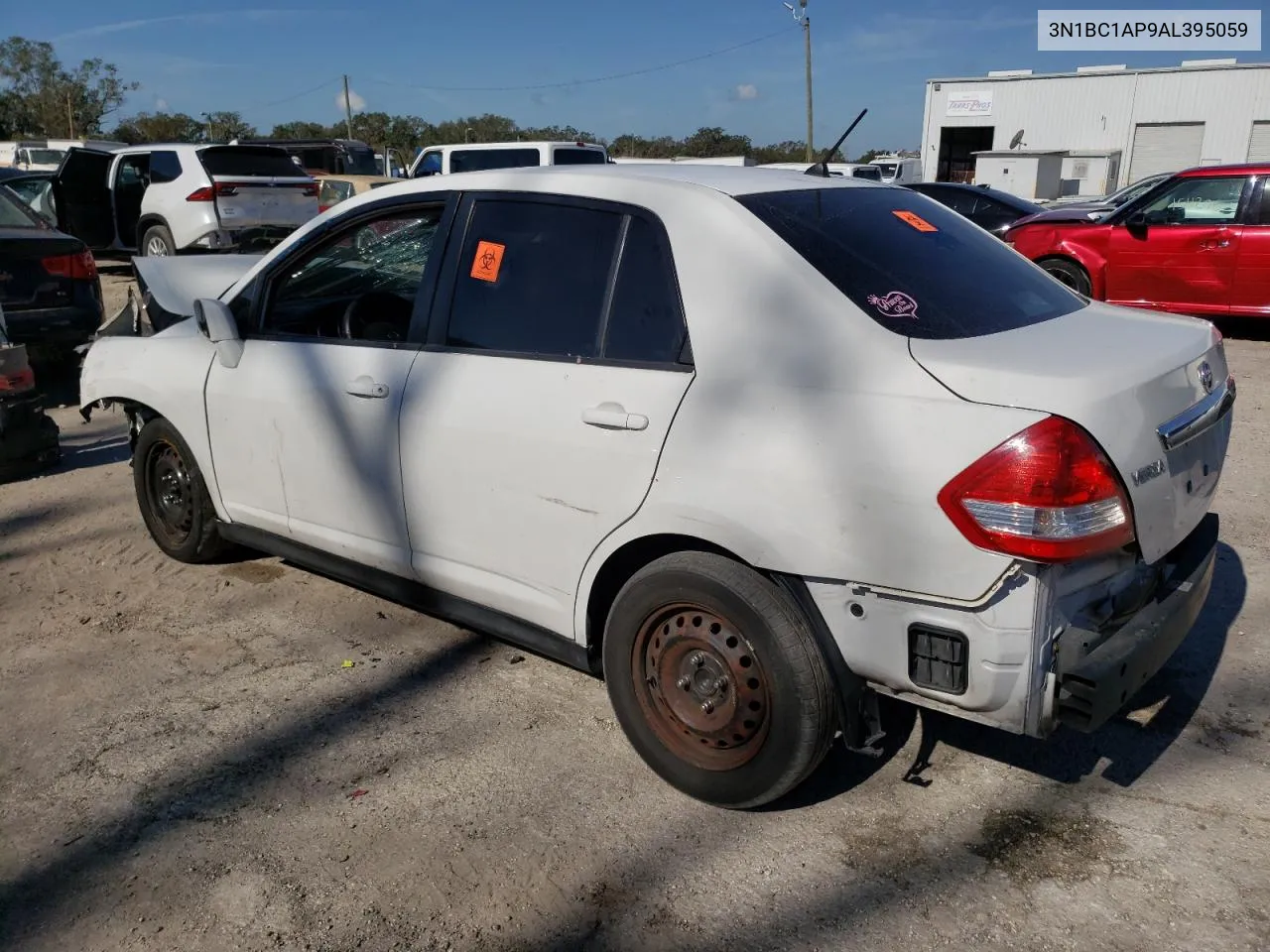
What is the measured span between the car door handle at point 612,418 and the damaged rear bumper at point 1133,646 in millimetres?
1228

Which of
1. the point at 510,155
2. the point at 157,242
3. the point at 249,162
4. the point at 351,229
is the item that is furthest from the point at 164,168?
the point at 351,229

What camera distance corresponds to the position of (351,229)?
3.90 metres

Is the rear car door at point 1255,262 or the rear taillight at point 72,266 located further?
the rear car door at point 1255,262

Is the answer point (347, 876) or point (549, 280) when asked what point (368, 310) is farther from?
point (347, 876)

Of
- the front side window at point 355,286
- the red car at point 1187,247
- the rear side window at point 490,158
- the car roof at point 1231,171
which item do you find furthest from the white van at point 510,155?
the front side window at point 355,286

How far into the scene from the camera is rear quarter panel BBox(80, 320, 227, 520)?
14.2 ft

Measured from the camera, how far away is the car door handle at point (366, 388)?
3.55m

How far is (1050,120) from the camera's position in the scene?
41.1 metres

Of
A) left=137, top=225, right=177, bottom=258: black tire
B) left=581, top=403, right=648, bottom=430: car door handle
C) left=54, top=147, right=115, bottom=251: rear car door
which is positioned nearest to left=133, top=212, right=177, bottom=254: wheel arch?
left=137, top=225, right=177, bottom=258: black tire

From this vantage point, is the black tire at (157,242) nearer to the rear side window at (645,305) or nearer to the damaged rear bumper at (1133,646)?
the rear side window at (645,305)

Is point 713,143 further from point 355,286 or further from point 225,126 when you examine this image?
point 355,286

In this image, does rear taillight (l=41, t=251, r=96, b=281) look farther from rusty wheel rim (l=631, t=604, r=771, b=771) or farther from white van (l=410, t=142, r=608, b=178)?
rusty wheel rim (l=631, t=604, r=771, b=771)

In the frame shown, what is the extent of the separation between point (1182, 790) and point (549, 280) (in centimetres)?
246

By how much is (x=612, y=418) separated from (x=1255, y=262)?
30.1 ft
